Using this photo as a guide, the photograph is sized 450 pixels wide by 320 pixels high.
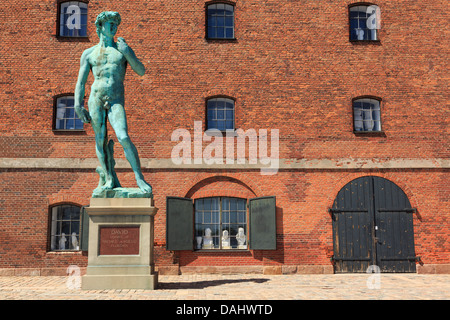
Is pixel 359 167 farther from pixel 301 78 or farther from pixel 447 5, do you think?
pixel 447 5

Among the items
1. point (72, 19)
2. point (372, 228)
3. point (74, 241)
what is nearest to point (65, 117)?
point (72, 19)

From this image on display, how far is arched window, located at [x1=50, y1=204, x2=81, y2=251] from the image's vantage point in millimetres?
12359

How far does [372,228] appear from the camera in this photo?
12383 mm

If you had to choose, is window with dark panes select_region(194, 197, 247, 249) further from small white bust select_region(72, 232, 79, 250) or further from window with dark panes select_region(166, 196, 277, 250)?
small white bust select_region(72, 232, 79, 250)

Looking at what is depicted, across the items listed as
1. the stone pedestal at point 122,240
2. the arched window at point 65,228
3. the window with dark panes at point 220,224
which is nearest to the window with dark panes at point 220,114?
the window with dark panes at point 220,224

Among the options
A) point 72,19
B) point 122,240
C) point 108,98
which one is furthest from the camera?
point 72,19

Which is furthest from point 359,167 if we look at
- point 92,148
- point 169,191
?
point 92,148

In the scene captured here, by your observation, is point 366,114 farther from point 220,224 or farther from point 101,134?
point 101,134

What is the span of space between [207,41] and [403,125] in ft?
20.1

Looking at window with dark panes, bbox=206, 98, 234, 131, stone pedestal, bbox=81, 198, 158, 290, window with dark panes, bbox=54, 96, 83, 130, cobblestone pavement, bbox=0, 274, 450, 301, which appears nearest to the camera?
cobblestone pavement, bbox=0, 274, 450, 301

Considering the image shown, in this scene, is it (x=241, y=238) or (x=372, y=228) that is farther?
(x=241, y=238)

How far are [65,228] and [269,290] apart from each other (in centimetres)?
667

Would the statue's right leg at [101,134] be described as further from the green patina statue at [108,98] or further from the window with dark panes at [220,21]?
the window with dark panes at [220,21]

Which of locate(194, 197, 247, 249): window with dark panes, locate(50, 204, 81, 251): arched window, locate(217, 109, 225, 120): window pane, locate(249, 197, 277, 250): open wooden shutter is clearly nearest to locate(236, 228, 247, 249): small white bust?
locate(194, 197, 247, 249): window with dark panes
